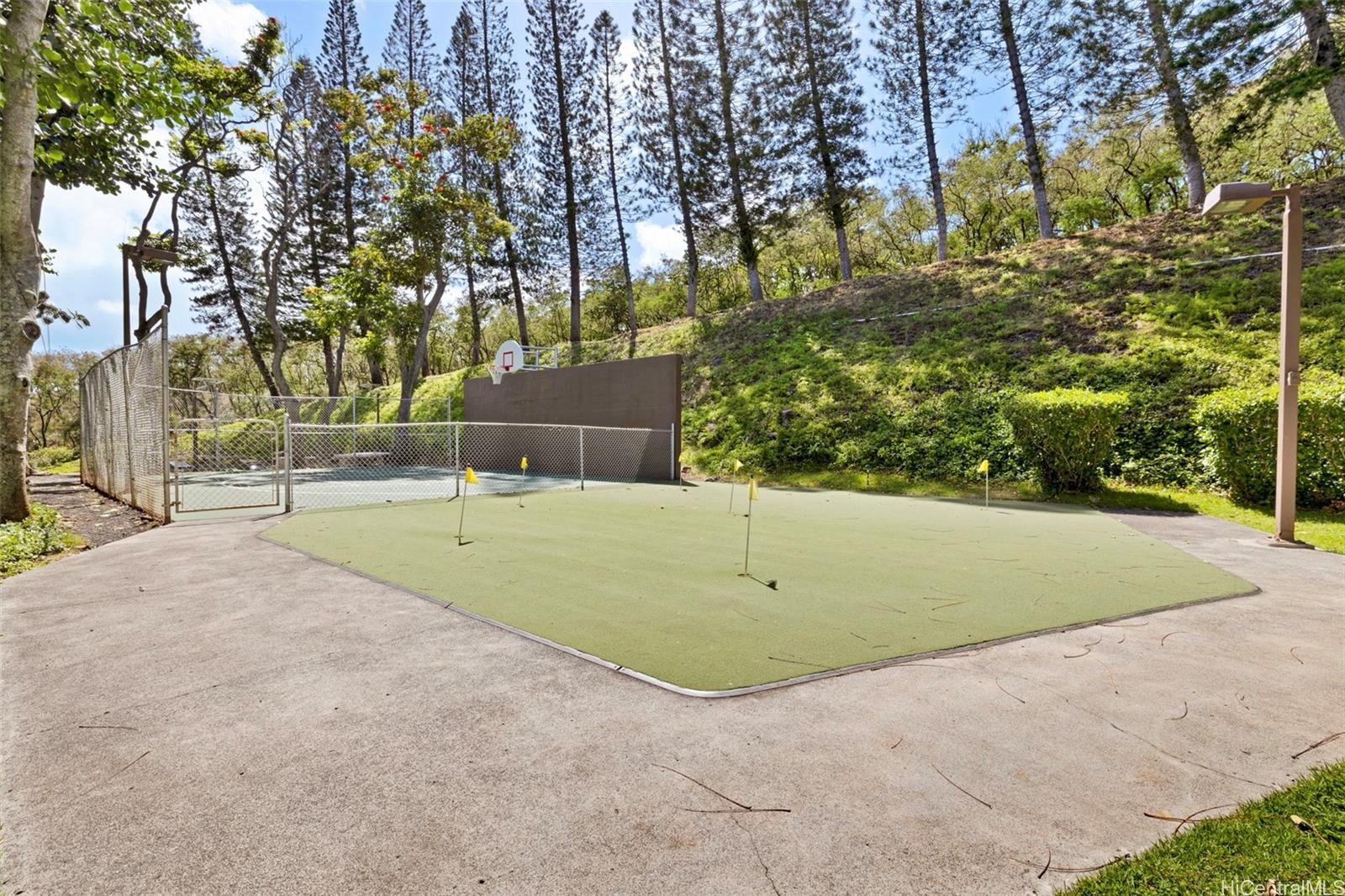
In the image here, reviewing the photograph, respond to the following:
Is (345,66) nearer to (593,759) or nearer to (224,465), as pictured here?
(224,465)

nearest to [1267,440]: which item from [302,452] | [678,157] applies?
[678,157]

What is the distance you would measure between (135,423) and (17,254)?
8.23ft

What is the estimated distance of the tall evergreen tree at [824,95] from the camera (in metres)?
20.1

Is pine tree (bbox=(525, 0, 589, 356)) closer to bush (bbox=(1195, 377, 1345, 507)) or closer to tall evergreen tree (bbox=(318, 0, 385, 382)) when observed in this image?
tall evergreen tree (bbox=(318, 0, 385, 382))

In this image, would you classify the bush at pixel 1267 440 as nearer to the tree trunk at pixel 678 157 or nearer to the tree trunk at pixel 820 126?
the tree trunk at pixel 820 126

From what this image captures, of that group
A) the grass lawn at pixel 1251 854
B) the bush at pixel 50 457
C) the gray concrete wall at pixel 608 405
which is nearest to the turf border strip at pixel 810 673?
the grass lawn at pixel 1251 854

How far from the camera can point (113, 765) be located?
199cm

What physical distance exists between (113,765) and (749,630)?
2.70m

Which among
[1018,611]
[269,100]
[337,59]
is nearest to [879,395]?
[1018,611]

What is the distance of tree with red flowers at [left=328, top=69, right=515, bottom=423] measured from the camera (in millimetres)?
17484

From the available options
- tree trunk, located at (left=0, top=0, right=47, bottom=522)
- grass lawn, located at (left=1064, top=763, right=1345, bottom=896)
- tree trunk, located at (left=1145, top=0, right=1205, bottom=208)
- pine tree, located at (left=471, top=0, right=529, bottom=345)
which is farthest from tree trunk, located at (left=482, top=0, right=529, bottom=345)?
grass lawn, located at (left=1064, top=763, right=1345, bottom=896)

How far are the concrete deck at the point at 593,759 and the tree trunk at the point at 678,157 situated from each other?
20784mm

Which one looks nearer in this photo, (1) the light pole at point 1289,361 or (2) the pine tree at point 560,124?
(1) the light pole at point 1289,361

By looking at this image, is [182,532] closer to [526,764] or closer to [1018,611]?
[526,764]
